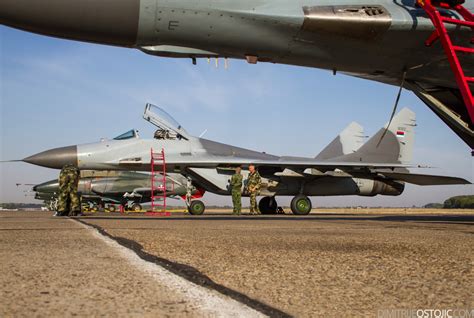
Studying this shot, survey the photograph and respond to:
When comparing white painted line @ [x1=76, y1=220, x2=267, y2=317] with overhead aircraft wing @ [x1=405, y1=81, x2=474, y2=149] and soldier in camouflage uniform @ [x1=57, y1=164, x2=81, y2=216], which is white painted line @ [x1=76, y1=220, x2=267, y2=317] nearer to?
overhead aircraft wing @ [x1=405, y1=81, x2=474, y2=149]

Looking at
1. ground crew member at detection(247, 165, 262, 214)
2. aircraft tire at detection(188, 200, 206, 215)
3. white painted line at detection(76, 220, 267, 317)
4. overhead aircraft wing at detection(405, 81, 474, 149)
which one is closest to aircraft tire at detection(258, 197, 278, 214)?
ground crew member at detection(247, 165, 262, 214)

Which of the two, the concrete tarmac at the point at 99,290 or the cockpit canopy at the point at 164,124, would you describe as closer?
the concrete tarmac at the point at 99,290

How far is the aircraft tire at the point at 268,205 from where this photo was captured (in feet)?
52.8

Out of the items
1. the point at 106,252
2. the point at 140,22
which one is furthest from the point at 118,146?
the point at 106,252

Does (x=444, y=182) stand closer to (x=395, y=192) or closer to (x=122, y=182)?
(x=395, y=192)

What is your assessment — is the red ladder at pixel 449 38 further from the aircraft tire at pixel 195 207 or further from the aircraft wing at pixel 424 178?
the aircraft wing at pixel 424 178

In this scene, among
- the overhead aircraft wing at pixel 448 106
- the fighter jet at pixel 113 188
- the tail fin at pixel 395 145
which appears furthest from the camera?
the fighter jet at pixel 113 188

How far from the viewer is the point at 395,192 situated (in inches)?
671

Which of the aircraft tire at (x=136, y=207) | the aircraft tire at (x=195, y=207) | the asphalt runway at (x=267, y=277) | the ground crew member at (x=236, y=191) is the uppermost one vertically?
the ground crew member at (x=236, y=191)

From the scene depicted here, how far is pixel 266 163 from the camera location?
47.2 feet

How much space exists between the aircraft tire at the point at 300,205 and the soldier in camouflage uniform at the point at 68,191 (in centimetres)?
737

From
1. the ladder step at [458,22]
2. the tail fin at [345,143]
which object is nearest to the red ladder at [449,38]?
the ladder step at [458,22]

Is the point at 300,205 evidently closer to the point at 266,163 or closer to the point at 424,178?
the point at 266,163

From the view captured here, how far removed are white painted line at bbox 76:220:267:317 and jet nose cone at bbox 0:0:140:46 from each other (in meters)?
3.68
